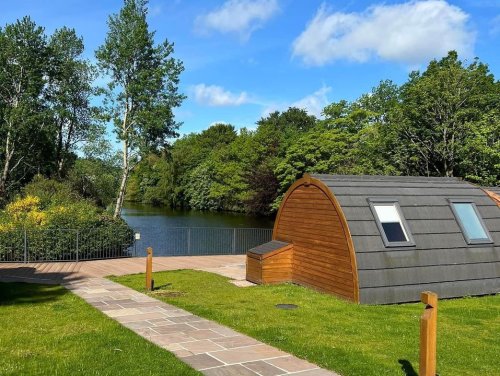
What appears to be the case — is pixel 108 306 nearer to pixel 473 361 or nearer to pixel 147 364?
pixel 147 364

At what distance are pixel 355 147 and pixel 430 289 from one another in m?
33.2

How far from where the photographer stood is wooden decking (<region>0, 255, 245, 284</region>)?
615 inches

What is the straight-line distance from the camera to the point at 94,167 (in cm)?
3747

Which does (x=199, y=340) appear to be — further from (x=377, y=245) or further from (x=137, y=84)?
(x=137, y=84)

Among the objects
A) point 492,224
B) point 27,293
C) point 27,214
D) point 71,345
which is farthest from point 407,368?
point 27,214

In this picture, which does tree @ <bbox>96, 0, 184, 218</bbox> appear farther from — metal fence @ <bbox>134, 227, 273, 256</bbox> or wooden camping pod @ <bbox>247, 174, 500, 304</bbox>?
wooden camping pod @ <bbox>247, 174, 500, 304</bbox>

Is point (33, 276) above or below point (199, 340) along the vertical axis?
below

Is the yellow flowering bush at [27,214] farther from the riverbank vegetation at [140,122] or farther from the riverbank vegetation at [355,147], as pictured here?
the riverbank vegetation at [355,147]

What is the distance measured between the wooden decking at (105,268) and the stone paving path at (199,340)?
4.13m

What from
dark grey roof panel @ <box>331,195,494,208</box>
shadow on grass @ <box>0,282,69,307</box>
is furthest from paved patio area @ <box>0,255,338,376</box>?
dark grey roof panel @ <box>331,195,494,208</box>

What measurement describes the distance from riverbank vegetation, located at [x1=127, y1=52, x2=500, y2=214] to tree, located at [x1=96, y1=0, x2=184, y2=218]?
7.50ft

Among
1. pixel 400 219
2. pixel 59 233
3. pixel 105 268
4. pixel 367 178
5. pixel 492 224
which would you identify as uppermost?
pixel 367 178

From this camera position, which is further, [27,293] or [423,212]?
[423,212]

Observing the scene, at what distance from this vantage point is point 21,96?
3347 cm
